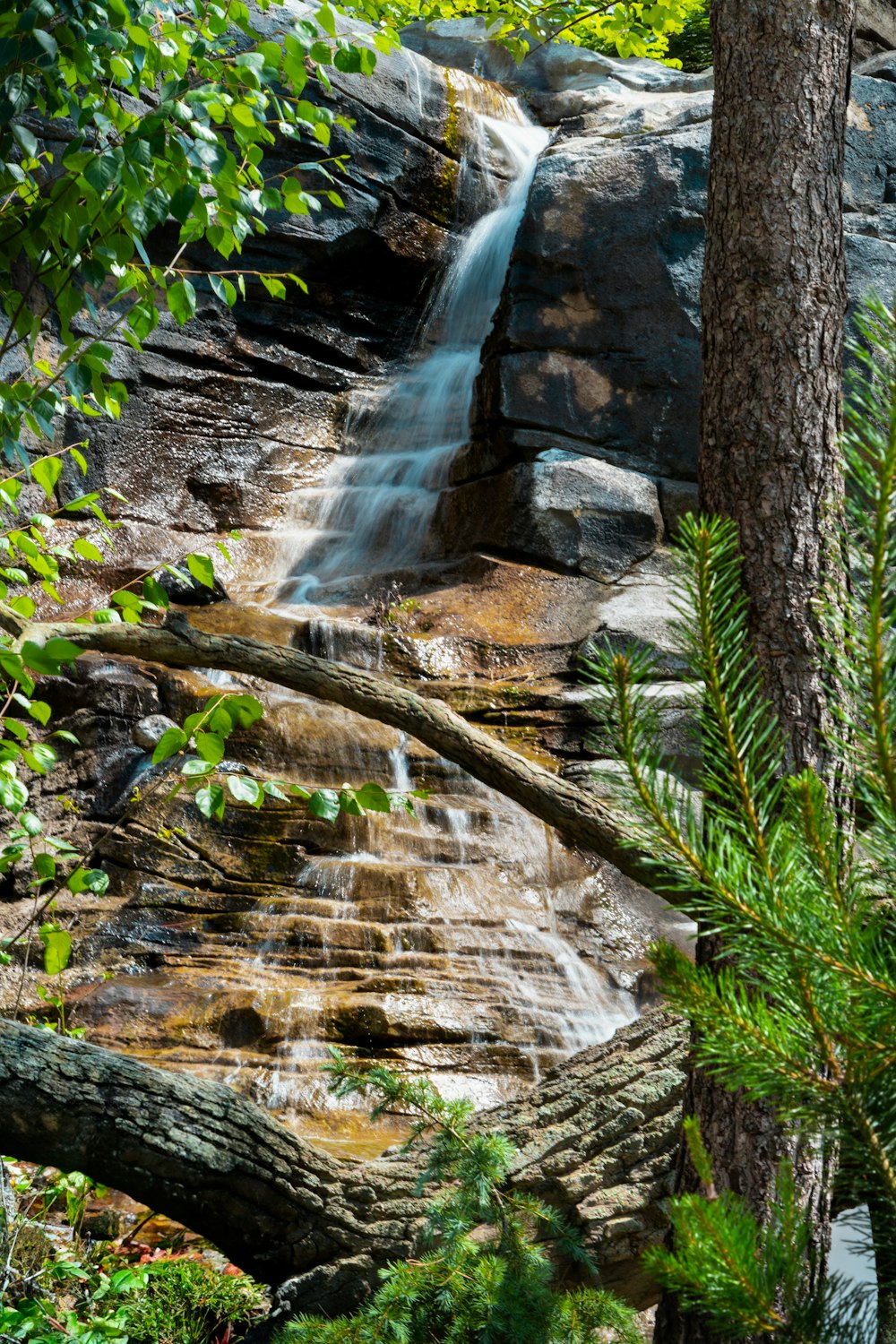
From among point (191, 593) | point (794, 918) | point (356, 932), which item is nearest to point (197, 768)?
point (794, 918)

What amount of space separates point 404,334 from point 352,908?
8670 mm

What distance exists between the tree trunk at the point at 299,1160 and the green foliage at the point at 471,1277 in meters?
0.16

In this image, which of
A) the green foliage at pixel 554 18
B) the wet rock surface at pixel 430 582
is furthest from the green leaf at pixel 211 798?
the green foliage at pixel 554 18

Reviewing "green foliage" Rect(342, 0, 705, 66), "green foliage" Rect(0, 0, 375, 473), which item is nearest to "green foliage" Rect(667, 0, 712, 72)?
"green foliage" Rect(342, 0, 705, 66)

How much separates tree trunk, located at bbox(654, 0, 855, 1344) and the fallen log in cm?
92

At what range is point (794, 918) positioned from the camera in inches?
47.1

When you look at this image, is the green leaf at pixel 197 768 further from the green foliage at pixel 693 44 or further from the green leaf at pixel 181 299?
the green foliage at pixel 693 44

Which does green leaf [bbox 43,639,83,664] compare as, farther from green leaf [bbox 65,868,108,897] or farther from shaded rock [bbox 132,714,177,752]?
shaded rock [bbox 132,714,177,752]

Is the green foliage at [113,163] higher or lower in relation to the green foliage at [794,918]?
higher

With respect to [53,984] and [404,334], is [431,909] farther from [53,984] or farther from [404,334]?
[404,334]

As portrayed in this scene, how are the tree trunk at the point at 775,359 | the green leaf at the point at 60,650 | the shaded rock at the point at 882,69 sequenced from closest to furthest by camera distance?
the tree trunk at the point at 775,359
the green leaf at the point at 60,650
the shaded rock at the point at 882,69

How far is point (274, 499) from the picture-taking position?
11.7 m

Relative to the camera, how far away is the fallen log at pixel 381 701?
10.6 feet

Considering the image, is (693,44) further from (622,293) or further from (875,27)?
(622,293)
